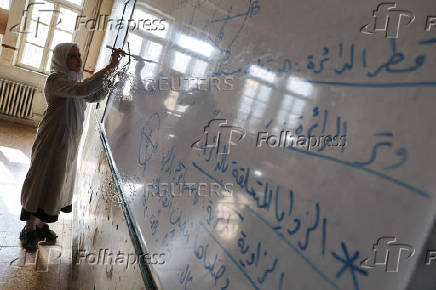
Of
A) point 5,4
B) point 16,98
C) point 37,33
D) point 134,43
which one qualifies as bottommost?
point 16,98

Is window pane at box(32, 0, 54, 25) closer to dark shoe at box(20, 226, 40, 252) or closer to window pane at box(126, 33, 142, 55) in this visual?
dark shoe at box(20, 226, 40, 252)

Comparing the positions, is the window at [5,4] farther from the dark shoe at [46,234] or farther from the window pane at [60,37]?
the dark shoe at [46,234]

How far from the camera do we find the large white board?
35 cm

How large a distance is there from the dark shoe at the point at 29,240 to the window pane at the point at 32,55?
4.25 metres

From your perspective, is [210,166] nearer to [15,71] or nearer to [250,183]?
[250,183]

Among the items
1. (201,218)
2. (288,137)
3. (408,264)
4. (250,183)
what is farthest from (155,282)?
(408,264)

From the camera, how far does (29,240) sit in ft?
8.68

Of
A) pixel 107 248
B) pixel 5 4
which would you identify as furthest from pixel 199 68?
pixel 5 4

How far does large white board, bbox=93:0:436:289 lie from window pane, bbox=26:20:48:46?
5.95 m

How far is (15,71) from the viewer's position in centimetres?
580

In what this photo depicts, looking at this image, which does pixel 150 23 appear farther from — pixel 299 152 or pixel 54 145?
pixel 54 145

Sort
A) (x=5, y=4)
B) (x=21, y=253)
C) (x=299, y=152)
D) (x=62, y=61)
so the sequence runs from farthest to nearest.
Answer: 1. (x=5, y=4)
2. (x=21, y=253)
3. (x=62, y=61)
4. (x=299, y=152)

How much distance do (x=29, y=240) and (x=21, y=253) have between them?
0.11 m

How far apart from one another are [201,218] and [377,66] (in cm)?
47
